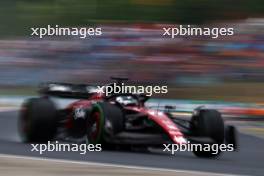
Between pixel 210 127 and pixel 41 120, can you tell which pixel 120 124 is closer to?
pixel 210 127

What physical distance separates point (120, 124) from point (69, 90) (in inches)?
72.1

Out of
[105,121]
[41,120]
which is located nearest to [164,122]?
[105,121]

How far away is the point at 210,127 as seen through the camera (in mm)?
9062

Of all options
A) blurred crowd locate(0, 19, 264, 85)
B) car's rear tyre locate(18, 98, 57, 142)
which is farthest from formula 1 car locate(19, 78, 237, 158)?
blurred crowd locate(0, 19, 264, 85)

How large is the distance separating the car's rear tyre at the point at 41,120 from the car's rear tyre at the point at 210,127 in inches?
73.5

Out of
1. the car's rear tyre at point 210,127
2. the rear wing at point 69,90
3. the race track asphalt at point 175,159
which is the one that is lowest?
the race track asphalt at point 175,159

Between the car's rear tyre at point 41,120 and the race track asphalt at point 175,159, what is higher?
the car's rear tyre at point 41,120

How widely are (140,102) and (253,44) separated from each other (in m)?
10.4

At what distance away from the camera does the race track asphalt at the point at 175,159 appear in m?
7.96

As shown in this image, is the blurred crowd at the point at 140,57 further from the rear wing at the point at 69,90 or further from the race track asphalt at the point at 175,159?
the rear wing at the point at 69,90

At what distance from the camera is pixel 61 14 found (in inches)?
1014

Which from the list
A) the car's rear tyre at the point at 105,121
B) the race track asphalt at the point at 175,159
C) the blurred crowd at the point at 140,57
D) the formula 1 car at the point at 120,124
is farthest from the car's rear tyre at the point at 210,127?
the blurred crowd at the point at 140,57

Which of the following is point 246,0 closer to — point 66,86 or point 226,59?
point 226,59

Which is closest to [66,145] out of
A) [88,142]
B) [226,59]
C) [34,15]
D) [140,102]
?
[88,142]
